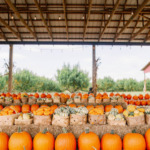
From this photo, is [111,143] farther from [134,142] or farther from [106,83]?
[106,83]

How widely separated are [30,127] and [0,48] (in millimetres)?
7537

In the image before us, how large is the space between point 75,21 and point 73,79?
4963 millimetres

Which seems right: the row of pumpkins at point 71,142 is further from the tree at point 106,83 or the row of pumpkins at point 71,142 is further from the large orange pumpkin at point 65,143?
the tree at point 106,83

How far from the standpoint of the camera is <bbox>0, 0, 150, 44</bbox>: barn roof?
684 centimetres

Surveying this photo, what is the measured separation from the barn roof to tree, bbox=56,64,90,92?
3.58 meters

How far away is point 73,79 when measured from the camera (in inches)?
462

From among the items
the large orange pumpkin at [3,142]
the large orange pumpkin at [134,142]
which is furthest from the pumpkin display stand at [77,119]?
the large orange pumpkin at [3,142]

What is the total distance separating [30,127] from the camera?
8.82 ft

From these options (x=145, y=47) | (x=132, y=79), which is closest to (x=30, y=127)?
(x=145, y=47)

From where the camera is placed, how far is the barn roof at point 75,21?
22.5 ft

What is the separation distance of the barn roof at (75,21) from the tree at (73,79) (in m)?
3.58

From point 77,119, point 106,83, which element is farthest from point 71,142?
point 106,83

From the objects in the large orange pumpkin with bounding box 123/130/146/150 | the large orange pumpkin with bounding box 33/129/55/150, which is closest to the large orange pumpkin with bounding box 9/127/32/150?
the large orange pumpkin with bounding box 33/129/55/150

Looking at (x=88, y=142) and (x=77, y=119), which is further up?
(x=77, y=119)
